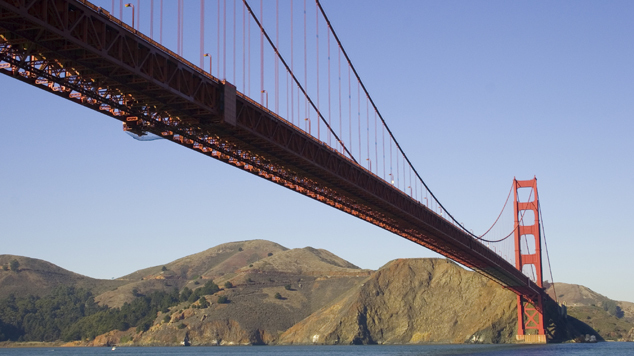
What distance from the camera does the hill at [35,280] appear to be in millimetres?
178750

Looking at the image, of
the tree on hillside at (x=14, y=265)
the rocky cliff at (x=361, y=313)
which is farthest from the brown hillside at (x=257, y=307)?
the tree on hillside at (x=14, y=265)

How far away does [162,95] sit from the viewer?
27.2 metres

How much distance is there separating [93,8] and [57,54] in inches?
65.1

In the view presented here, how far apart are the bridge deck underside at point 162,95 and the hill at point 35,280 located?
146 m

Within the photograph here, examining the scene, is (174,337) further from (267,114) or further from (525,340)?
(267,114)

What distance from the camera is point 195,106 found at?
28.9 metres

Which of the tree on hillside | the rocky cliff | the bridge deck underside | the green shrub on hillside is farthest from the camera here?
the tree on hillside

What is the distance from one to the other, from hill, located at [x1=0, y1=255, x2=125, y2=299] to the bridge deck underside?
14584 centimetres

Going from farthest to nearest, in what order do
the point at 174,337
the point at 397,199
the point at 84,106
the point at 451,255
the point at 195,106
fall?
the point at 174,337 < the point at 451,255 < the point at 397,199 < the point at 195,106 < the point at 84,106

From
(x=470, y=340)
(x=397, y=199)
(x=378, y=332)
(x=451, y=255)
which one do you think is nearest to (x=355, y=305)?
(x=378, y=332)

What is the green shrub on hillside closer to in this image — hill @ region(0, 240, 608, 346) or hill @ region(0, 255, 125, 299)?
hill @ region(0, 240, 608, 346)

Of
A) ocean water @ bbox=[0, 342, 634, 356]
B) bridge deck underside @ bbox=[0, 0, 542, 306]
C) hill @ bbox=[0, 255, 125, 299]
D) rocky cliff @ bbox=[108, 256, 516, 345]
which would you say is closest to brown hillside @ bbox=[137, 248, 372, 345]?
rocky cliff @ bbox=[108, 256, 516, 345]

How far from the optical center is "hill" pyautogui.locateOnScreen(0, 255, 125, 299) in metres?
179

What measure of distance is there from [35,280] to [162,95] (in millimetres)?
172096
